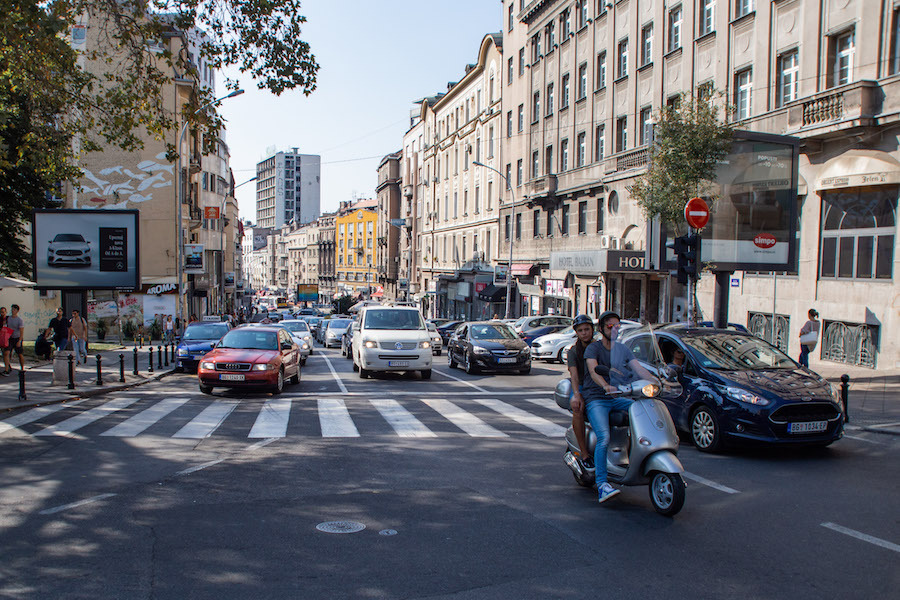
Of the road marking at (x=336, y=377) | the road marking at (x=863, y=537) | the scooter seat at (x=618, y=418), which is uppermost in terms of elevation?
the scooter seat at (x=618, y=418)

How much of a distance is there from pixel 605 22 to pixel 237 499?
32.5 metres

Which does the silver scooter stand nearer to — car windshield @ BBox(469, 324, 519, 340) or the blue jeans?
Result: the blue jeans

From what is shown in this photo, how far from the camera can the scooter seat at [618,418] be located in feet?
21.6

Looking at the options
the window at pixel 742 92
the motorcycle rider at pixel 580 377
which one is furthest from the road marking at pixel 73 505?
the window at pixel 742 92

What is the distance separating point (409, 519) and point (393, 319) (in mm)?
13266

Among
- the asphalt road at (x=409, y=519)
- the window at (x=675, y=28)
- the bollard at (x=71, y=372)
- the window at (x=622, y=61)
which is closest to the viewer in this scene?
the asphalt road at (x=409, y=519)

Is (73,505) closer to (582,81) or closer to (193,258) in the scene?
(582,81)

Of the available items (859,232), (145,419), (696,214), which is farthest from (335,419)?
(859,232)

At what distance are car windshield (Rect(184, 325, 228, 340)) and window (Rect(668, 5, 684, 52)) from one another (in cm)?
2020

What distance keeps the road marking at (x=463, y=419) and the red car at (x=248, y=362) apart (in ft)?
11.4

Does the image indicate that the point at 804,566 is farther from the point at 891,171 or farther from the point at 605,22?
the point at 605,22

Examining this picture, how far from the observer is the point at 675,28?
28688mm

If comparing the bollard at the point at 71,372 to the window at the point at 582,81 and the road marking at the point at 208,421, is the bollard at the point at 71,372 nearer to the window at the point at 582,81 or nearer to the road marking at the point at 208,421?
the road marking at the point at 208,421

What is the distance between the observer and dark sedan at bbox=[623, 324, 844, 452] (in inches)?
344
